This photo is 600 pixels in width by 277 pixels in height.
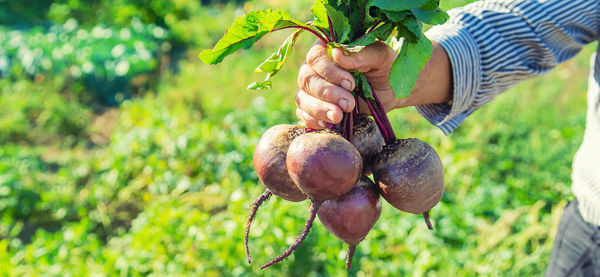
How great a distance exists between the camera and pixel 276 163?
1.41 metres

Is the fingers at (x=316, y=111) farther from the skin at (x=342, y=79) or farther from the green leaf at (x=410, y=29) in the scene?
the green leaf at (x=410, y=29)

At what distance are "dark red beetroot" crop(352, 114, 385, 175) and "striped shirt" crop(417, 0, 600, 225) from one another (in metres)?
0.39

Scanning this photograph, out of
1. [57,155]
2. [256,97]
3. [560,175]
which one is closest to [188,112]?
[256,97]

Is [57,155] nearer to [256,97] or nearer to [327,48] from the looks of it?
[256,97]

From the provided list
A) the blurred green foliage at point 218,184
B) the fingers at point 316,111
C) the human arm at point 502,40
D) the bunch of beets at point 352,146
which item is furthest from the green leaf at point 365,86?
the blurred green foliage at point 218,184

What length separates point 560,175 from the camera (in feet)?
11.1

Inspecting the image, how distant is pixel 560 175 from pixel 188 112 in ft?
10.0

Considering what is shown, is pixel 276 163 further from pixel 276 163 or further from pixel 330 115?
pixel 330 115

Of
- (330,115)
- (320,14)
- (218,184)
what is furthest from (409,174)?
(218,184)

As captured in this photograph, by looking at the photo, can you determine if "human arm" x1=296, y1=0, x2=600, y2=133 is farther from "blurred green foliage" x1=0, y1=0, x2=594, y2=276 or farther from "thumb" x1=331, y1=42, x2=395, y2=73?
"blurred green foliage" x1=0, y1=0, x2=594, y2=276

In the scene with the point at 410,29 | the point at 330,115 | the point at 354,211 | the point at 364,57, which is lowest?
the point at 354,211

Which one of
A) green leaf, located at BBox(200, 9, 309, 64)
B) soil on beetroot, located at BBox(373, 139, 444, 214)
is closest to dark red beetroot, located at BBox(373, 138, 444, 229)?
soil on beetroot, located at BBox(373, 139, 444, 214)

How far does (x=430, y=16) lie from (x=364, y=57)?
21 cm

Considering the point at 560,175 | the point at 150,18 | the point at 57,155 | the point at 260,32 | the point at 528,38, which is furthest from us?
the point at 150,18
